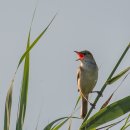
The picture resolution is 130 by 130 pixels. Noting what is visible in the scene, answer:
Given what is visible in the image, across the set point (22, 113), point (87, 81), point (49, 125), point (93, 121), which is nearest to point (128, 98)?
point (93, 121)

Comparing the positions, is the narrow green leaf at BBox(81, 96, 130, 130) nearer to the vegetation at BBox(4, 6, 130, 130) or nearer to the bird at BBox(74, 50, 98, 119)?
the vegetation at BBox(4, 6, 130, 130)

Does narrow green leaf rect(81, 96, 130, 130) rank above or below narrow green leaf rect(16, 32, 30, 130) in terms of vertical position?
below

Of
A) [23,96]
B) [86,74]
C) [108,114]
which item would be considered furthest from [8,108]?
[86,74]

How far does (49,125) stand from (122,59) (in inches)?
24.8

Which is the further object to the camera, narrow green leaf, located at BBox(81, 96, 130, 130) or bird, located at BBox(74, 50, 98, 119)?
bird, located at BBox(74, 50, 98, 119)

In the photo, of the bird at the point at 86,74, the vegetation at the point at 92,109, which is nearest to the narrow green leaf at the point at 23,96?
the vegetation at the point at 92,109

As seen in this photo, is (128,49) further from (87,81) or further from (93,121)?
(87,81)

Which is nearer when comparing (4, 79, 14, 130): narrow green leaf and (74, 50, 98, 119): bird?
(4, 79, 14, 130): narrow green leaf

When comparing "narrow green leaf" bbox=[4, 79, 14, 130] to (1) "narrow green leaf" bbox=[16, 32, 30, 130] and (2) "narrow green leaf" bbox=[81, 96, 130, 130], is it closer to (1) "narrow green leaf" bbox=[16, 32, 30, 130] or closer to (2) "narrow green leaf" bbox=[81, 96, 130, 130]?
(1) "narrow green leaf" bbox=[16, 32, 30, 130]

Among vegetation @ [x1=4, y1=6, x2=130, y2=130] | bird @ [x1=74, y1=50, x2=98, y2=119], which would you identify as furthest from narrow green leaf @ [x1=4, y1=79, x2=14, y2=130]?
bird @ [x1=74, y1=50, x2=98, y2=119]

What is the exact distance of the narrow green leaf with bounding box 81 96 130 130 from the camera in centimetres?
259

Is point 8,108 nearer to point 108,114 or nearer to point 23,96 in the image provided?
point 23,96

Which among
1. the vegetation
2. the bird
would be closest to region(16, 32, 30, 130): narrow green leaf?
the vegetation

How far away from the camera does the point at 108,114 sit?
260 cm
